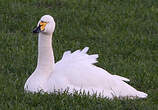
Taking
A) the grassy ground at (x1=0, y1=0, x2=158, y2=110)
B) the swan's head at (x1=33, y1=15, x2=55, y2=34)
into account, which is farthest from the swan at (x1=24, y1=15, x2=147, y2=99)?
the grassy ground at (x1=0, y1=0, x2=158, y2=110)

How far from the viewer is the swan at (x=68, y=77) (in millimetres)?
7066

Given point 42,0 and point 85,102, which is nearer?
point 85,102

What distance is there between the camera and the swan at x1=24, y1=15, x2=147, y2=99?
7.07 m

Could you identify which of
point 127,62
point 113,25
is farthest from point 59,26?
point 127,62

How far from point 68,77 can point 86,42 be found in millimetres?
4043

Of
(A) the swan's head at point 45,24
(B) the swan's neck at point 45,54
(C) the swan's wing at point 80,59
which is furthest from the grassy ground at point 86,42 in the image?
(A) the swan's head at point 45,24

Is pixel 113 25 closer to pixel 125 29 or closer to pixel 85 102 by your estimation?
A: pixel 125 29

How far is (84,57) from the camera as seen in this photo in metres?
7.87

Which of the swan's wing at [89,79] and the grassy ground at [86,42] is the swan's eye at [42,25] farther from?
the grassy ground at [86,42]

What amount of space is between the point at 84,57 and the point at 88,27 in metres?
4.24

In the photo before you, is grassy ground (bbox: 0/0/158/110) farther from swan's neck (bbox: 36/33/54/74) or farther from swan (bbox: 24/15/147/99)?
swan's neck (bbox: 36/33/54/74)

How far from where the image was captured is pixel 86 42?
11.1m

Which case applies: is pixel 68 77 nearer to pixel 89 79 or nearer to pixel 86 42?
pixel 89 79

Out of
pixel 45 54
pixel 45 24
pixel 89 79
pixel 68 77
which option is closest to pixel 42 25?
pixel 45 24
